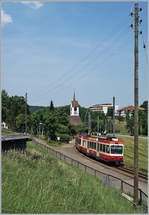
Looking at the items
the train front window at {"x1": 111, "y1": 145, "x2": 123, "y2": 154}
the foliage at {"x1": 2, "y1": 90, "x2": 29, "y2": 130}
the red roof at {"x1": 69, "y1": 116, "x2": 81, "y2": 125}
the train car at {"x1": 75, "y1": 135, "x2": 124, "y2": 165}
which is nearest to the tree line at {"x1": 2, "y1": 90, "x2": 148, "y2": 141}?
the foliage at {"x1": 2, "y1": 90, "x2": 29, "y2": 130}

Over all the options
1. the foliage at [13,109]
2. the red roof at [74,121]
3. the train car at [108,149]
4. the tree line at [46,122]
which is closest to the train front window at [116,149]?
the train car at [108,149]

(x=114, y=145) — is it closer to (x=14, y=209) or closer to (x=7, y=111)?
(x=14, y=209)

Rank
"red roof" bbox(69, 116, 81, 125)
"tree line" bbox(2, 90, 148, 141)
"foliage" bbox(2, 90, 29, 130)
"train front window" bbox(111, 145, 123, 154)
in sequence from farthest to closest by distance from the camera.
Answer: "red roof" bbox(69, 116, 81, 125) → "foliage" bbox(2, 90, 29, 130) → "tree line" bbox(2, 90, 148, 141) → "train front window" bbox(111, 145, 123, 154)

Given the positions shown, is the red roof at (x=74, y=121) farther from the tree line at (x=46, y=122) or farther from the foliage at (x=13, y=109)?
the foliage at (x=13, y=109)

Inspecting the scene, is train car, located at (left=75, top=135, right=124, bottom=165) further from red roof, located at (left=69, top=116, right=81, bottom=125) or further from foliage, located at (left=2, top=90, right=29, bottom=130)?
foliage, located at (left=2, top=90, right=29, bottom=130)

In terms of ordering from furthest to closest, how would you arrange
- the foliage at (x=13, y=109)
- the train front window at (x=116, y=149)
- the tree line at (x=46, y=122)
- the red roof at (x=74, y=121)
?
the red roof at (x=74, y=121)
the foliage at (x=13, y=109)
the tree line at (x=46, y=122)
the train front window at (x=116, y=149)

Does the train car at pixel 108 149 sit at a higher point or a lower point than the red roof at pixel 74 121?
lower

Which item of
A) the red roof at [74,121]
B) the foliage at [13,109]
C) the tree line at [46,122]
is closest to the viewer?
the tree line at [46,122]

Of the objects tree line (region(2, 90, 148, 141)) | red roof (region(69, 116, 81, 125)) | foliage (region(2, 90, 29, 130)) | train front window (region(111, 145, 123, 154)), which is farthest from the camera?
red roof (region(69, 116, 81, 125))

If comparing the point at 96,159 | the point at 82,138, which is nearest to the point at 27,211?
the point at 96,159

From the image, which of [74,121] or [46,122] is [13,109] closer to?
[74,121]

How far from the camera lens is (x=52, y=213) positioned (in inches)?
496

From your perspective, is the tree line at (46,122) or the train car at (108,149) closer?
the train car at (108,149)

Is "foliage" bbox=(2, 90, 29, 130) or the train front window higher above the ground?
"foliage" bbox=(2, 90, 29, 130)
